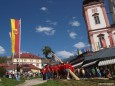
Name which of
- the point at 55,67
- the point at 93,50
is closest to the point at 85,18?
the point at 93,50

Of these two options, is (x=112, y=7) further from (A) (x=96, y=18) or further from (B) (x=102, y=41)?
(B) (x=102, y=41)

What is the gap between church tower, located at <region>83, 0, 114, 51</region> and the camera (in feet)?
158

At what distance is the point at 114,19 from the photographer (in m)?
57.2

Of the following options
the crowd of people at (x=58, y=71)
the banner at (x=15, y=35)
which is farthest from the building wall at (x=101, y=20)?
the crowd of people at (x=58, y=71)


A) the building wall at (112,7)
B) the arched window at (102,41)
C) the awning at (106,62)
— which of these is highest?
the building wall at (112,7)

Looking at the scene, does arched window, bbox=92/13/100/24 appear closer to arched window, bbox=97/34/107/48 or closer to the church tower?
the church tower

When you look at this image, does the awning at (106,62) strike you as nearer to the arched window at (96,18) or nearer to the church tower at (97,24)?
the church tower at (97,24)

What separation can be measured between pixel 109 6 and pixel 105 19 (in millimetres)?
10800

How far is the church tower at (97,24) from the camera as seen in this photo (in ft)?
158

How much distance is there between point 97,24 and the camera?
4972 centimetres

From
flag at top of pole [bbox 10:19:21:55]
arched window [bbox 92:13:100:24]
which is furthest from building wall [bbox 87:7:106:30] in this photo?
flag at top of pole [bbox 10:19:21:55]

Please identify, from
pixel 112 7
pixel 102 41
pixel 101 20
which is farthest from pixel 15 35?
pixel 112 7

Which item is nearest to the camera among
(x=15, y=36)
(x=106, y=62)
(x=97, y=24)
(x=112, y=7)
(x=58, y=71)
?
(x=58, y=71)

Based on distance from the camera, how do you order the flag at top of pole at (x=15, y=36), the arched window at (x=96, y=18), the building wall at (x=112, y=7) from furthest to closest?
the building wall at (x=112, y=7) → the arched window at (x=96, y=18) → the flag at top of pole at (x=15, y=36)
